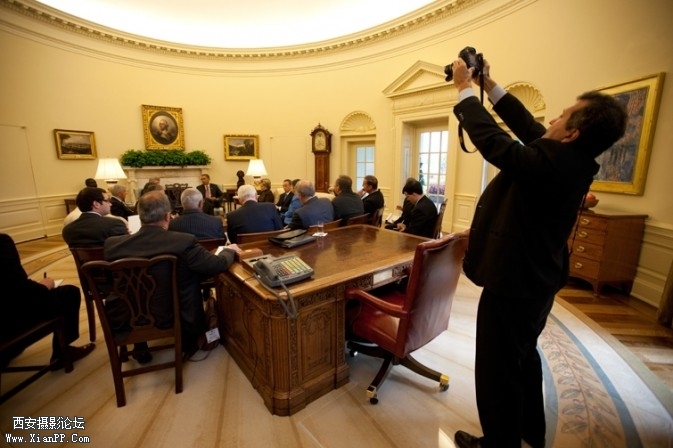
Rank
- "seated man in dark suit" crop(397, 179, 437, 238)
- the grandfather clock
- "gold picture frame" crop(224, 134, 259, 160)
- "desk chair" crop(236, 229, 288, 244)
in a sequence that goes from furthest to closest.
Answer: "gold picture frame" crop(224, 134, 259, 160) → the grandfather clock → "seated man in dark suit" crop(397, 179, 437, 238) → "desk chair" crop(236, 229, 288, 244)

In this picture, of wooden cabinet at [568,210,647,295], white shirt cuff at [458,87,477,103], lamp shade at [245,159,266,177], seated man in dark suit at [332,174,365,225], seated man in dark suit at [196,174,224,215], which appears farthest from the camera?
seated man in dark suit at [196,174,224,215]

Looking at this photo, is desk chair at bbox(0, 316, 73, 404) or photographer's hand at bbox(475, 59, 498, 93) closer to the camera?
photographer's hand at bbox(475, 59, 498, 93)

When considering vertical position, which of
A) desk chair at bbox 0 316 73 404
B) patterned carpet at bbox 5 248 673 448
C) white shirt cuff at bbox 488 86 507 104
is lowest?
patterned carpet at bbox 5 248 673 448

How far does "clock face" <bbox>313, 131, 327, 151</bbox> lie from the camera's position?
7953 millimetres

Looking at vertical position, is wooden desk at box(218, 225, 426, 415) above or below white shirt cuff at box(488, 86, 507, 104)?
below

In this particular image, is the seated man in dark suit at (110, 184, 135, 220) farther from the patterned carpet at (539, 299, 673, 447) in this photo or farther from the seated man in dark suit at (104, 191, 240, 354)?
the patterned carpet at (539, 299, 673, 447)

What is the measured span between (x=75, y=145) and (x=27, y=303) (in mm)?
6212

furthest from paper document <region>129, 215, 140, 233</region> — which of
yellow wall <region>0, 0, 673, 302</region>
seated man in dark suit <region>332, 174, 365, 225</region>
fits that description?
yellow wall <region>0, 0, 673, 302</region>

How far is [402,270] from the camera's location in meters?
2.16

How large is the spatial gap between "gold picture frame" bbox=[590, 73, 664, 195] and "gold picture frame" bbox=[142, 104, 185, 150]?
331 inches

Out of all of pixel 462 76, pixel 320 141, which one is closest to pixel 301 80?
pixel 320 141

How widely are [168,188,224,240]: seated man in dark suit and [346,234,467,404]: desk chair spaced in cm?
147

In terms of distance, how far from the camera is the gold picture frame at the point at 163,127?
24.3 ft

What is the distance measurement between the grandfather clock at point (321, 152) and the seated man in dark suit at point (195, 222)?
18.0ft
